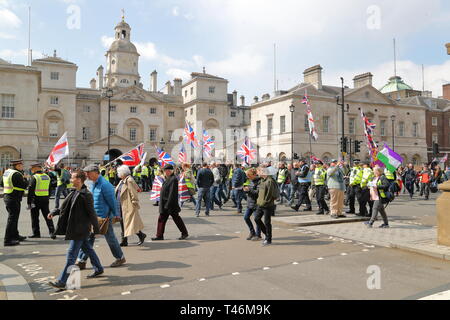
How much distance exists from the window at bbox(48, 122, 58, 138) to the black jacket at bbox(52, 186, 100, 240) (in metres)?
50.0

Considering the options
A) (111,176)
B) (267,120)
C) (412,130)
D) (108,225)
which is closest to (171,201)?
(108,225)

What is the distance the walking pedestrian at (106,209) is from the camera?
6.45 m

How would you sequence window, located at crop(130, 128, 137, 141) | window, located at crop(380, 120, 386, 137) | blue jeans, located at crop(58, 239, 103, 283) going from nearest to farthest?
blue jeans, located at crop(58, 239, 103, 283) → window, located at crop(380, 120, 386, 137) → window, located at crop(130, 128, 137, 141)

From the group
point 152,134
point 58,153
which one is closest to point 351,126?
point 152,134

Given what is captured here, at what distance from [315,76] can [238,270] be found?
154ft

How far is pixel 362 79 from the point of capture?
53.6 meters

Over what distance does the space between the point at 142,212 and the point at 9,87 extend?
24185mm

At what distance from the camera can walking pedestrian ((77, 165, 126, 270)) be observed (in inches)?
254

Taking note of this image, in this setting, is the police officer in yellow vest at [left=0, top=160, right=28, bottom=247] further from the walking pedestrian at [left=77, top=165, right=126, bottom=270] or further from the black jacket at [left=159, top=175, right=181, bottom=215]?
the black jacket at [left=159, top=175, right=181, bottom=215]

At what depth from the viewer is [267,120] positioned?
1965 inches

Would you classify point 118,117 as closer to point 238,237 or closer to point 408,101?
point 408,101

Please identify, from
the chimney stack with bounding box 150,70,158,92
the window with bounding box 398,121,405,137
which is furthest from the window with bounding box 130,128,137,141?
the window with bounding box 398,121,405,137

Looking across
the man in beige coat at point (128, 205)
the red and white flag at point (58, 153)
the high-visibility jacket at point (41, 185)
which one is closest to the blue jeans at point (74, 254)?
the man in beige coat at point (128, 205)

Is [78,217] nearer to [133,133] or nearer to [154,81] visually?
[133,133]
